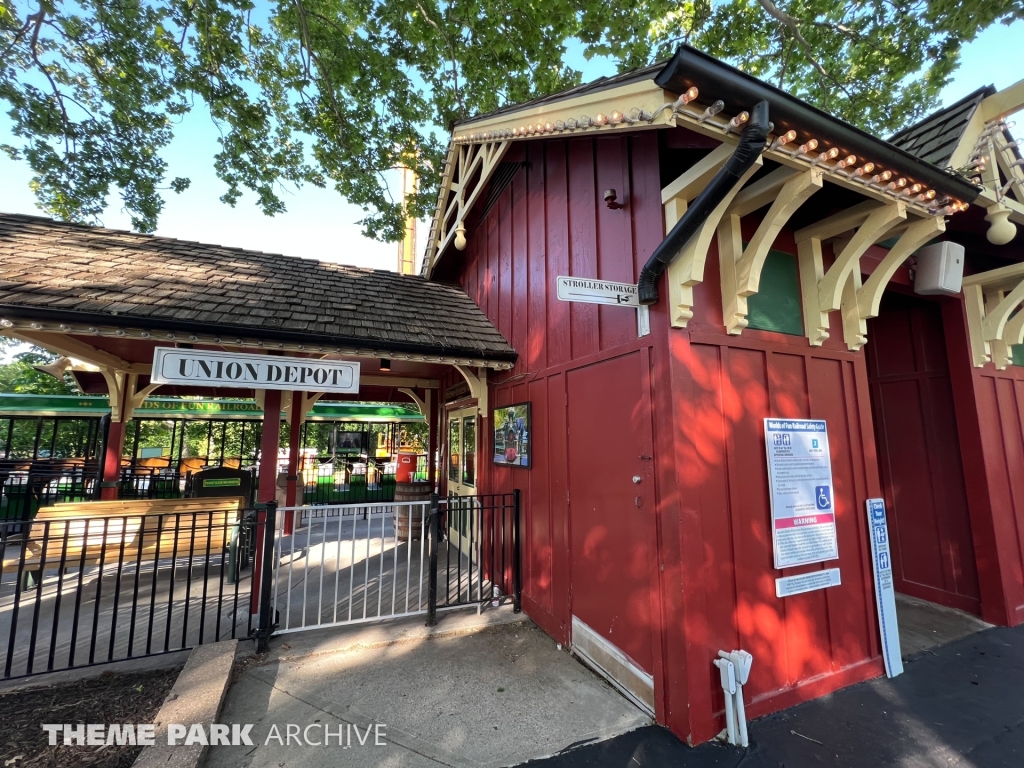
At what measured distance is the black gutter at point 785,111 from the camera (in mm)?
2121

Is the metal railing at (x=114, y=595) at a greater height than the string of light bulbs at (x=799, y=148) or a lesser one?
lesser

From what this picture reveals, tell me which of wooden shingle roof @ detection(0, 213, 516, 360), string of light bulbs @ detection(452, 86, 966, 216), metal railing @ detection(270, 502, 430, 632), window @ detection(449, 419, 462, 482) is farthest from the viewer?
window @ detection(449, 419, 462, 482)

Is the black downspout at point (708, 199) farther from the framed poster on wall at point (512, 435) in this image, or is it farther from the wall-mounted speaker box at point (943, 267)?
the wall-mounted speaker box at point (943, 267)

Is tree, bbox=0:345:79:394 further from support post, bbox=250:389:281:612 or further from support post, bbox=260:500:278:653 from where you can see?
support post, bbox=260:500:278:653

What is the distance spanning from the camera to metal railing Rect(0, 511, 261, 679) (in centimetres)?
322

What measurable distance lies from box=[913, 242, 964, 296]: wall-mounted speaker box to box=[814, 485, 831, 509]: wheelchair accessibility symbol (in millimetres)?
2510

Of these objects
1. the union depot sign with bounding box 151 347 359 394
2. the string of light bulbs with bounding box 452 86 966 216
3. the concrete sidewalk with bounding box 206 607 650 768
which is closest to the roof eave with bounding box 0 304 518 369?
the union depot sign with bounding box 151 347 359 394

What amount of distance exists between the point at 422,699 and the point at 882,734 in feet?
10.0

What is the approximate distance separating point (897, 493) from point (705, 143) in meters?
5.11

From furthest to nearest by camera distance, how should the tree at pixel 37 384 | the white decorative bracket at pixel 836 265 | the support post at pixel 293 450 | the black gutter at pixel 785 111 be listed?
the tree at pixel 37 384, the support post at pixel 293 450, the white decorative bracket at pixel 836 265, the black gutter at pixel 785 111

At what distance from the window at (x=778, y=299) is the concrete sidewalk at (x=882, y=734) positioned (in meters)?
2.78

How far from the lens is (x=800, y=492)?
3197 millimetres

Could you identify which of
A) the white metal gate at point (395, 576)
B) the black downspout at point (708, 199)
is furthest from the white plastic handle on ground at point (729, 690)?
the black downspout at point (708, 199)

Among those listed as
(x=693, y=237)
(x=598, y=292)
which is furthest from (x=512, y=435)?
(x=693, y=237)
